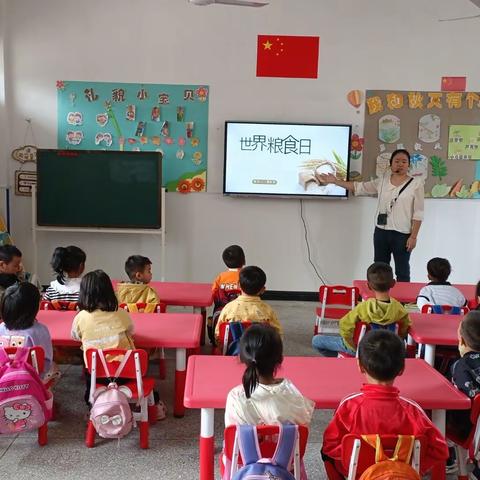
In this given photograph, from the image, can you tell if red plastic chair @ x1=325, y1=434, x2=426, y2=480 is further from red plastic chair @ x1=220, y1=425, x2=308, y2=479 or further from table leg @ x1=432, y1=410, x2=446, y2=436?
table leg @ x1=432, y1=410, x2=446, y2=436

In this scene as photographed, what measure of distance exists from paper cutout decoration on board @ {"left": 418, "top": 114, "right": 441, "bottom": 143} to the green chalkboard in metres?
2.69

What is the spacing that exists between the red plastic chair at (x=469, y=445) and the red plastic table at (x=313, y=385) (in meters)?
0.08

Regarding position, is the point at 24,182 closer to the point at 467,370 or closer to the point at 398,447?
the point at 467,370

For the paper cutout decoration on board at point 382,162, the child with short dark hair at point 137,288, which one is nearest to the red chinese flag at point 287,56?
the paper cutout decoration on board at point 382,162

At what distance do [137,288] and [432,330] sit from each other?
171 centimetres

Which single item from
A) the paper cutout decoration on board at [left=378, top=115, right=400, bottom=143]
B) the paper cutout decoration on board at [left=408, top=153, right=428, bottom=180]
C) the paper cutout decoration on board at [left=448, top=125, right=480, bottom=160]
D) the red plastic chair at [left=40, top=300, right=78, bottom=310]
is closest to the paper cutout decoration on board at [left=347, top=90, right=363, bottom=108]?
the paper cutout decoration on board at [left=378, top=115, right=400, bottom=143]

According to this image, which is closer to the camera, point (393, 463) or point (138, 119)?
point (393, 463)

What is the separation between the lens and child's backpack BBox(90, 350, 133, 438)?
239 centimetres

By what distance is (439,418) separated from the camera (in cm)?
209

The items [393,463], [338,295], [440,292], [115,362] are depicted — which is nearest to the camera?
[393,463]

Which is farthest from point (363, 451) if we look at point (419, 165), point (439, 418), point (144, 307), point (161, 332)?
point (419, 165)

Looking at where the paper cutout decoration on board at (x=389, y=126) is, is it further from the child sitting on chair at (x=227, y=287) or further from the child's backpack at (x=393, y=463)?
the child's backpack at (x=393, y=463)

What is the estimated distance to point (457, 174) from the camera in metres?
5.59

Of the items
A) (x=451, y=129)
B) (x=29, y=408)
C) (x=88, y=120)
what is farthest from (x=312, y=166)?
(x=29, y=408)
